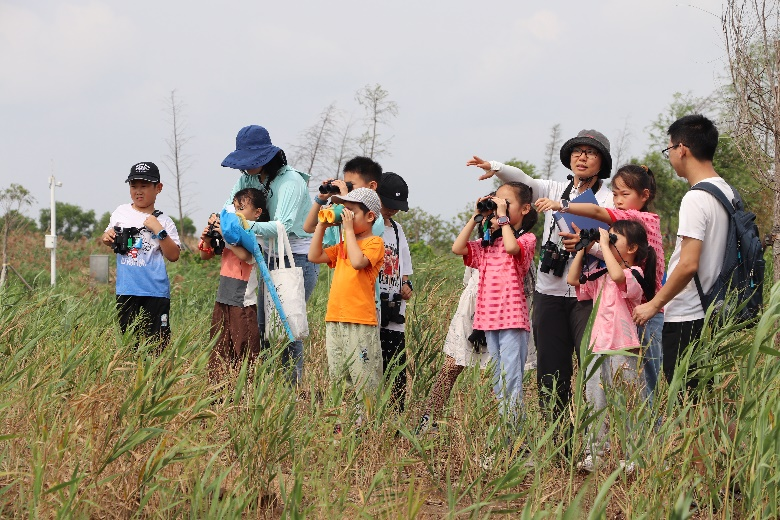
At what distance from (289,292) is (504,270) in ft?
3.74

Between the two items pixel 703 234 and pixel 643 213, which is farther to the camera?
pixel 643 213

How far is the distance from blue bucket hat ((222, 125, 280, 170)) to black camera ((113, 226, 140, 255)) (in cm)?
78

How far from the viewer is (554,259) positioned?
4.17 meters

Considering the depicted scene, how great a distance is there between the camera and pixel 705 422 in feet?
9.96

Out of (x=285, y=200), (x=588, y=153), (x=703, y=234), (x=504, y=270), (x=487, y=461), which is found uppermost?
(x=588, y=153)

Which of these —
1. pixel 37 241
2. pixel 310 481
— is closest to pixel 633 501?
pixel 310 481

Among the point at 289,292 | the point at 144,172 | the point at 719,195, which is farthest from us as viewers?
the point at 144,172

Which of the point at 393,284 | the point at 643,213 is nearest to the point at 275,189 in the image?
the point at 393,284

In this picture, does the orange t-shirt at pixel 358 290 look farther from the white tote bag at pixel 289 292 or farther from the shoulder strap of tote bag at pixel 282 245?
the shoulder strap of tote bag at pixel 282 245

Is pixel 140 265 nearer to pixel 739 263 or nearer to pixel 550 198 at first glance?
pixel 550 198

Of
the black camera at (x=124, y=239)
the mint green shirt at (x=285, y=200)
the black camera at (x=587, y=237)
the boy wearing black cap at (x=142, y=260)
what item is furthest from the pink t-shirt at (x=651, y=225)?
the black camera at (x=124, y=239)

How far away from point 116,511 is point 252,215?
2374 millimetres

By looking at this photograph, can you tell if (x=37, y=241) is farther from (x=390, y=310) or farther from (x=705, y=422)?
(x=705, y=422)

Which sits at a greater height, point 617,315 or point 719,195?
point 719,195
